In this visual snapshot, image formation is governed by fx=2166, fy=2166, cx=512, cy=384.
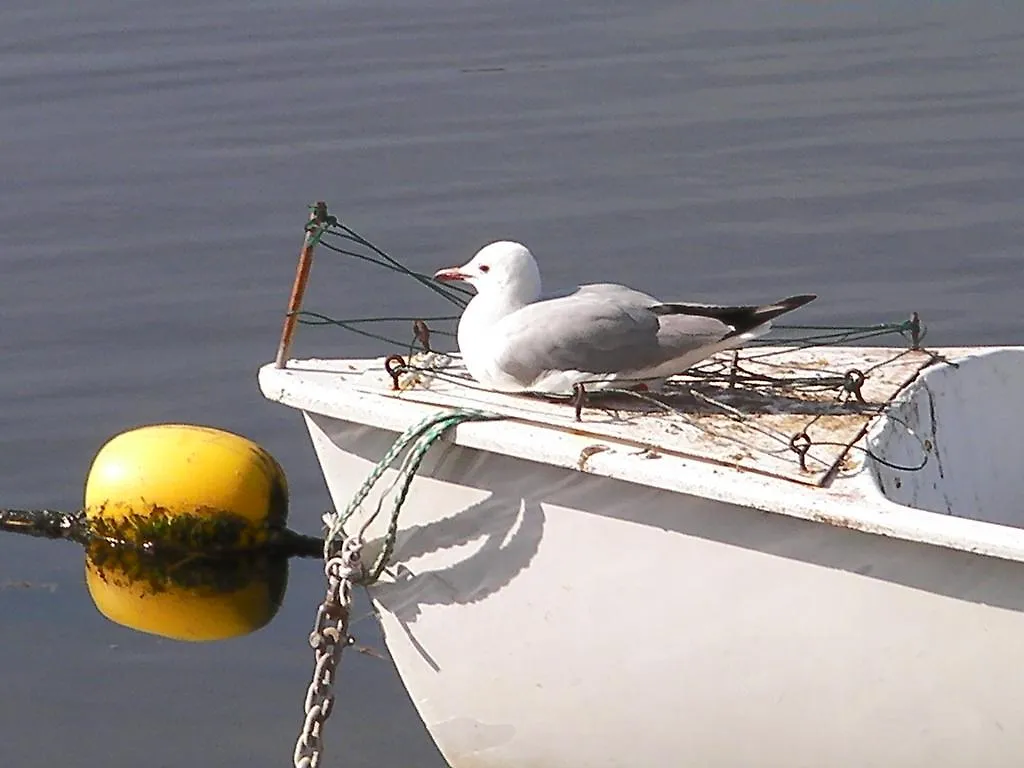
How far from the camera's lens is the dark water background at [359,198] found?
6457mm

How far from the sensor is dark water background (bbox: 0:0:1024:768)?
6457 mm

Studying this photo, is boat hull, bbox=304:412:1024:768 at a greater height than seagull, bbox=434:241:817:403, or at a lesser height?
lesser

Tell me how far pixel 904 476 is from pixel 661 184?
5.70 meters

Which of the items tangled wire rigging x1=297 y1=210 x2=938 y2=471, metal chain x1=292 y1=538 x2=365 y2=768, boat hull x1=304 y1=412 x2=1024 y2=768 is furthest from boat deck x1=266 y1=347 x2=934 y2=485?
metal chain x1=292 y1=538 x2=365 y2=768

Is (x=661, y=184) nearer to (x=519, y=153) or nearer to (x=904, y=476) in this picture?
(x=519, y=153)

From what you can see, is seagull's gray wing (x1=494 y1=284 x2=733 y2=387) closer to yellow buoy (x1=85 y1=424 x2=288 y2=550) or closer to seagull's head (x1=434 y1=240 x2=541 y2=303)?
seagull's head (x1=434 y1=240 x2=541 y2=303)

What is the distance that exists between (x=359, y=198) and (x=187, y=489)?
3924 millimetres

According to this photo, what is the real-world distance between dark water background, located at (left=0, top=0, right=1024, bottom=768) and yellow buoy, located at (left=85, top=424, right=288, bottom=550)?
276 mm

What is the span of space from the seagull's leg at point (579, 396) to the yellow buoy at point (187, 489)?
1992mm

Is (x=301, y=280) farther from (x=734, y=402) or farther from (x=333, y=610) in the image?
(x=734, y=402)

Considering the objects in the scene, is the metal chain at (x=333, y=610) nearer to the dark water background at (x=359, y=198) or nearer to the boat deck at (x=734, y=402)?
the boat deck at (x=734, y=402)

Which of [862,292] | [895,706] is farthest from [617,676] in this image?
[862,292]

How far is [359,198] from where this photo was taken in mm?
10375

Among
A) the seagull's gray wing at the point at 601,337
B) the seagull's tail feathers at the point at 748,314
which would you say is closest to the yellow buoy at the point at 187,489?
the seagull's gray wing at the point at 601,337
